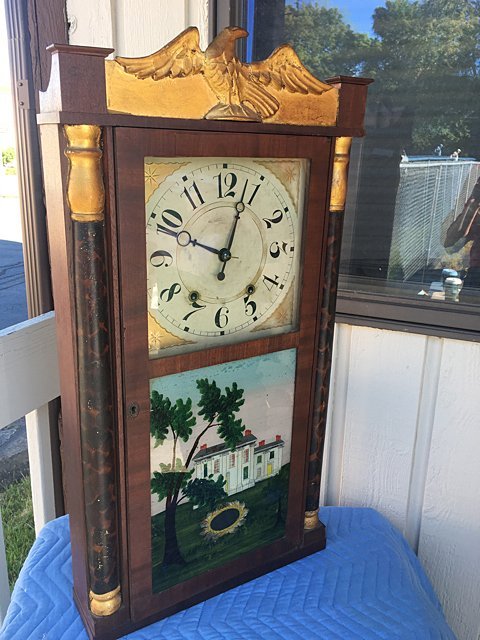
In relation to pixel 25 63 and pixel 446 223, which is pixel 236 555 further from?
pixel 25 63

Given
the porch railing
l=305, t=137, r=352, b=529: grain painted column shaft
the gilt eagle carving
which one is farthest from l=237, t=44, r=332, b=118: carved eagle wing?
the porch railing

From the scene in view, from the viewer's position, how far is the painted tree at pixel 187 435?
2.46ft

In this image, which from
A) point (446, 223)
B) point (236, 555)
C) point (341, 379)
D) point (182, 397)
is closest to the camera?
A: point (182, 397)

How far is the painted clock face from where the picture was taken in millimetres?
684

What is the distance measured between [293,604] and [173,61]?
2.63 feet

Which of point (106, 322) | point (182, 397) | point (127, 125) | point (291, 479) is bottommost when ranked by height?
point (291, 479)

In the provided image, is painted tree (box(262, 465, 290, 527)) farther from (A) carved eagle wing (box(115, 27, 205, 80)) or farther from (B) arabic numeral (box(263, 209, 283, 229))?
(A) carved eagle wing (box(115, 27, 205, 80))

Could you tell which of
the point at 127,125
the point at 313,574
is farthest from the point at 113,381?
the point at 313,574

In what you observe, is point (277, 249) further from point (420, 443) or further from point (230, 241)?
point (420, 443)

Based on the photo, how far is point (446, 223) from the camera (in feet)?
3.52

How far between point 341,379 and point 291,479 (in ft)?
1.16

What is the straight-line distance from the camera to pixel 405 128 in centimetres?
105

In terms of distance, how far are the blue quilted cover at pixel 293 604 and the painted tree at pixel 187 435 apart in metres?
0.11

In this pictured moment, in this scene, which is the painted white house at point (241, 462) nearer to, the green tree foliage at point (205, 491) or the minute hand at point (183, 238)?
the green tree foliage at point (205, 491)
